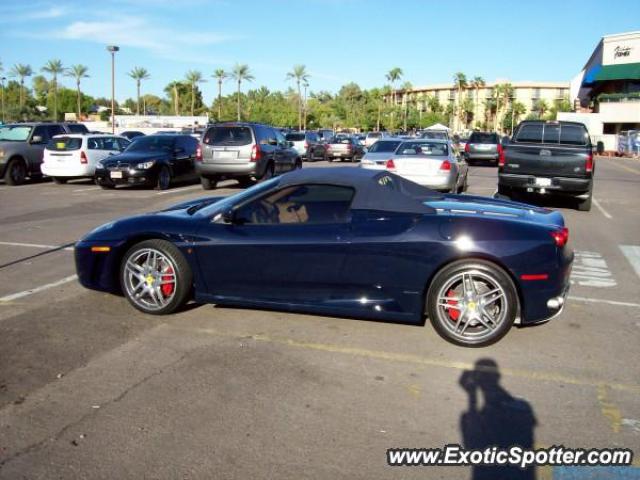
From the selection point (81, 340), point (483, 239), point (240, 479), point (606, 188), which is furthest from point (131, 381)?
point (606, 188)

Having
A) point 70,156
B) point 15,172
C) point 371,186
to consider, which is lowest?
point 371,186

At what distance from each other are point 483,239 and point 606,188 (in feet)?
54.6

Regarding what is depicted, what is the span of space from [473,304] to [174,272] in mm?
2530

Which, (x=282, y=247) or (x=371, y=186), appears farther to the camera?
(x=371, y=186)

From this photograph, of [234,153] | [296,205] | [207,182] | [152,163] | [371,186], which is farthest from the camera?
[207,182]

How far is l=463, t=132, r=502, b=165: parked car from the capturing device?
30641 mm

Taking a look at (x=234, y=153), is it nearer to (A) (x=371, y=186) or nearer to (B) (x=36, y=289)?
(B) (x=36, y=289)

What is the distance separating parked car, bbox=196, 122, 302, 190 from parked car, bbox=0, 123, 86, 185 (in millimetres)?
6067

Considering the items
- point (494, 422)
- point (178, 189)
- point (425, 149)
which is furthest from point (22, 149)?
point (494, 422)

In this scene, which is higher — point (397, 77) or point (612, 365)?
point (397, 77)

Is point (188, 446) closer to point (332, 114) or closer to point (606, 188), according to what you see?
point (606, 188)

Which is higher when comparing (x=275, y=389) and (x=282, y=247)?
(x=282, y=247)

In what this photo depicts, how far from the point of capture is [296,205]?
5.21 m

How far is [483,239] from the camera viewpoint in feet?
15.3
